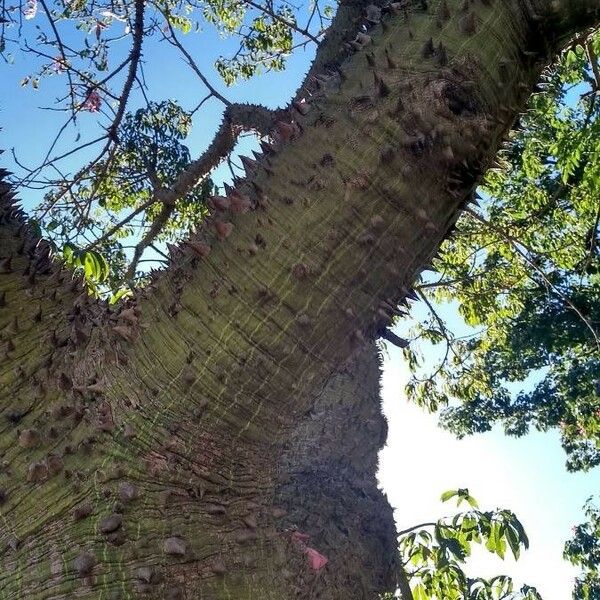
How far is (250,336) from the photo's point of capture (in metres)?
1.20

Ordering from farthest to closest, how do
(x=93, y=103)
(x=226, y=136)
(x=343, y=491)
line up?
(x=93, y=103) → (x=226, y=136) → (x=343, y=491)

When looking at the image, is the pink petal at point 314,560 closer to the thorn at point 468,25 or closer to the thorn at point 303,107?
the thorn at point 303,107

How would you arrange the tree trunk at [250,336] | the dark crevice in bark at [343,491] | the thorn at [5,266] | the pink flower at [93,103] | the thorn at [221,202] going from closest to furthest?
the tree trunk at [250,336], the thorn at [221,202], the thorn at [5,266], the dark crevice in bark at [343,491], the pink flower at [93,103]

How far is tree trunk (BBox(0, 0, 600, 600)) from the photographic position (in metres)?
1.16

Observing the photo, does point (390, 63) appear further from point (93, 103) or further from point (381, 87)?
point (93, 103)

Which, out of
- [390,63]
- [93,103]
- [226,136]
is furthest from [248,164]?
[93,103]

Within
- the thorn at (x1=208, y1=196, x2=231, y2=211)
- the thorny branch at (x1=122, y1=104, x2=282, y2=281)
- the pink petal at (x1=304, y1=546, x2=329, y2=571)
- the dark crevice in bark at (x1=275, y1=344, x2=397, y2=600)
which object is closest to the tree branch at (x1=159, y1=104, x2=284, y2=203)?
the thorny branch at (x1=122, y1=104, x2=282, y2=281)

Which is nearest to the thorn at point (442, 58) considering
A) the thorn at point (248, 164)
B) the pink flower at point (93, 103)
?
the thorn at point (248, 164)

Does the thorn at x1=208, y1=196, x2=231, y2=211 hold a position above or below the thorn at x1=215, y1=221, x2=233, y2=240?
above

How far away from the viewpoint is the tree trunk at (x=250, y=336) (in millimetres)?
1164

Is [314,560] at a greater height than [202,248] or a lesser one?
lesser

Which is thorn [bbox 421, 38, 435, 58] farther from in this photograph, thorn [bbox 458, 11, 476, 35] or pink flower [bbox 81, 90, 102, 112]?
pink flower [bbox 81, 90, 102, 112]

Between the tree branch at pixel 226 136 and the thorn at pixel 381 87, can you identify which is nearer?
the thorn at pixel 381 87

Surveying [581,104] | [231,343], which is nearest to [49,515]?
[231,343]
